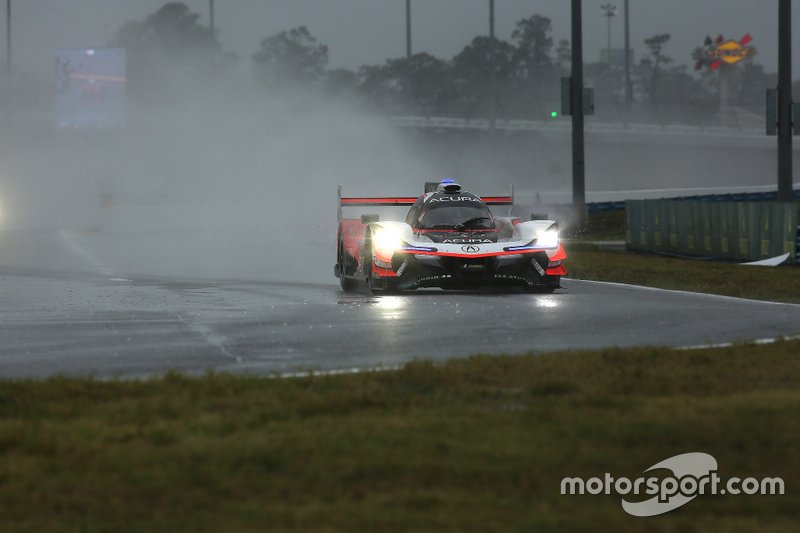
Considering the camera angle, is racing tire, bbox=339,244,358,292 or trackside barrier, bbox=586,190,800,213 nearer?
racing tire, bbox=339,244,358,292

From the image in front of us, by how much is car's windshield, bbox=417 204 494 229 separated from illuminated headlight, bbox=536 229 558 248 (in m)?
0.97

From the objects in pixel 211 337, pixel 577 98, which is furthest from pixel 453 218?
pixel 577 98

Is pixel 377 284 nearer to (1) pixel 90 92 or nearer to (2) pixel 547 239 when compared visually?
(2) pixel 547 239

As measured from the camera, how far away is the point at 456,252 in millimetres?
18297

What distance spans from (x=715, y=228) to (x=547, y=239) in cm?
962

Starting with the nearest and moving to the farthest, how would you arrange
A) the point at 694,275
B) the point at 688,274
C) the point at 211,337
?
the point at 211,337 → the point at 694,275 → the point at 688,274

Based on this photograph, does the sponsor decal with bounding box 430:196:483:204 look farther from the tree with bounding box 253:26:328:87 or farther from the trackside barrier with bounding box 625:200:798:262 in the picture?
the tree with bounding box 253:26:328:87

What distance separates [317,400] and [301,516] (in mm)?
3008

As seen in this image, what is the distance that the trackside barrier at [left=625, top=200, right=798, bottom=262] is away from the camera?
25141 millimetres

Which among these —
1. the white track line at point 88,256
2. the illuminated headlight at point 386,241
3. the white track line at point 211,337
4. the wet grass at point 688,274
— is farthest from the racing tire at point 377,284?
the white track line at point 88,256

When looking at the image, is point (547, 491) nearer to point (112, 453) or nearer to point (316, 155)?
point (112, 453)

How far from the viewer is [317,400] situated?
893 centimetres

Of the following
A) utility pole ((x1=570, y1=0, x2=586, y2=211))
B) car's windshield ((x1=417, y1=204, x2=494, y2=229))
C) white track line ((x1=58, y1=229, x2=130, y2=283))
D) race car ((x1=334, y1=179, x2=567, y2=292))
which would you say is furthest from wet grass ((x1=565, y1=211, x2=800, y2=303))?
white track line ((x1=58, y1=229, x2=130, y2=283))
